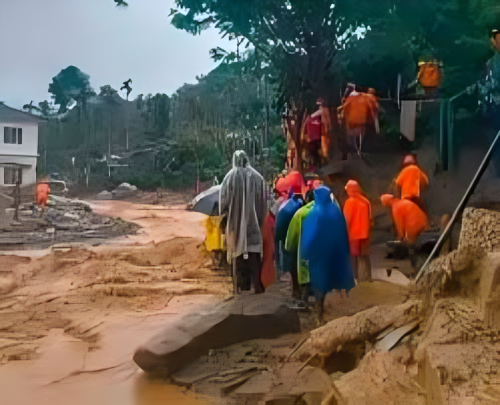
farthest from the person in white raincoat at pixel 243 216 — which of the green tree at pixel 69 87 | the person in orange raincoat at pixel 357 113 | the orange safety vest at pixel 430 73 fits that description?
the orange safety vest at pixel 430 73

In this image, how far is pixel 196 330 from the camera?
281 centimetres

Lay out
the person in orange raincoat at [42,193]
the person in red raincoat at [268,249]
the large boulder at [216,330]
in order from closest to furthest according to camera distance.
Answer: the large boulder at [216,330], the person in orange raincoat at [42,193], the person in red raincoat at [268,249]

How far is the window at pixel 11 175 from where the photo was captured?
2.96 m

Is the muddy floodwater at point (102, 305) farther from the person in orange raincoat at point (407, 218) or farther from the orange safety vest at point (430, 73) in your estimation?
the orange safety vest at point (430, 73)

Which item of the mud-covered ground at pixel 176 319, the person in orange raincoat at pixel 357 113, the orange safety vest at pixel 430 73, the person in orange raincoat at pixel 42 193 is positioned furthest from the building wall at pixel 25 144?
the orange safety vest at pixel 430 73

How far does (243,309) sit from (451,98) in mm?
1669

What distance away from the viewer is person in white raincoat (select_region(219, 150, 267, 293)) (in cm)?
296

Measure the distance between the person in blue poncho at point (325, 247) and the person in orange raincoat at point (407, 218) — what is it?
29 cm

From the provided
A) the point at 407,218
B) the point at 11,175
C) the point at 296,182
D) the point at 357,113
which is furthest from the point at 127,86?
the point at 407,218

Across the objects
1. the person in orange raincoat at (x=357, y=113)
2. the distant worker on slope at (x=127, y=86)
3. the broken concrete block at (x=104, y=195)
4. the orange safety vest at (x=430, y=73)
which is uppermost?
the orange safety vest at (x=430, y=73)

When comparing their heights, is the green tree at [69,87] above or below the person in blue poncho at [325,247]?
above

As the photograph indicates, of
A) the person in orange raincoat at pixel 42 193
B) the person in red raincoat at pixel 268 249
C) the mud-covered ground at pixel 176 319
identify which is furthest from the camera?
the person in red raincoat at pixel 268 249

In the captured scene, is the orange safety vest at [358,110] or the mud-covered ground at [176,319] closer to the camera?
the mud-covered ground at [176,319]

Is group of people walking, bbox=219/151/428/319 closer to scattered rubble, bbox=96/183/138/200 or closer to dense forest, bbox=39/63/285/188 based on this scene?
dense forest, bbox=39/63/285/188
